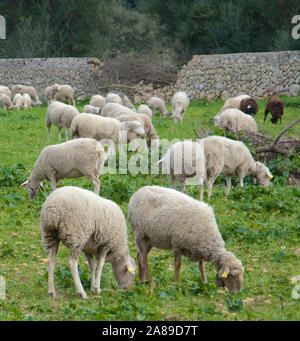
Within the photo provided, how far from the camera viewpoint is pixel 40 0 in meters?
40.8

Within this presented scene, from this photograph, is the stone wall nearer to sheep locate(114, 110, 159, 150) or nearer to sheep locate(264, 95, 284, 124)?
sheep locate(264, 95, 284, 124)

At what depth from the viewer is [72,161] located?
429 inches

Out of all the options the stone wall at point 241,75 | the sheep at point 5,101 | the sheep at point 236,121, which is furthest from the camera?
the stone wall at point 241,75

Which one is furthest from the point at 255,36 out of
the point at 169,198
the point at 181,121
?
the point at 169,198

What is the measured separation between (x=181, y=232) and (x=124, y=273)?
0.78 meters

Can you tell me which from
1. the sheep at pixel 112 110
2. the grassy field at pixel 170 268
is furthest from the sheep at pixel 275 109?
the grassy field at pixel 170 268

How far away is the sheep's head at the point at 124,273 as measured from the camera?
7.22m

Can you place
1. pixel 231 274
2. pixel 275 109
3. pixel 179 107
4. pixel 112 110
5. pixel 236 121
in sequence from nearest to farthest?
pixel 231 274 → pixel 236 121 → pixel 112 110 → pixel 275 109 → pixel 179 107

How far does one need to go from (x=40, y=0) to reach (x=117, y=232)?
35951 mm

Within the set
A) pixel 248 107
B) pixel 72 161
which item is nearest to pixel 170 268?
pixel 72 161

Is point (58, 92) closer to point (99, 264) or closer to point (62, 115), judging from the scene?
point (62, 115)

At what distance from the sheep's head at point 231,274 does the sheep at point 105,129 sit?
7635 mm

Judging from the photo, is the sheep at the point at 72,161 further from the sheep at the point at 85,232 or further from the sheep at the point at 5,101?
the sheep at the point at 5,101

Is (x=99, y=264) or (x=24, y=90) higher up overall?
(x=24, y=90)
